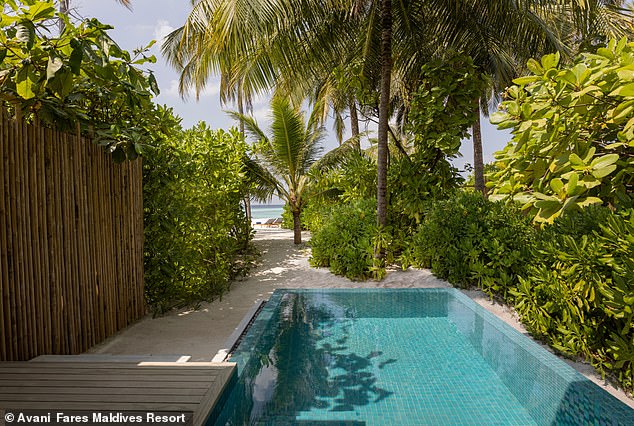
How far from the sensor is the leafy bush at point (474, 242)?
5.19 meters

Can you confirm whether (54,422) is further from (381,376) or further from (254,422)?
(381,376)

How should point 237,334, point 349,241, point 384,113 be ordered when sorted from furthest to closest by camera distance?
point 349,241, point 384,113, point 237,334

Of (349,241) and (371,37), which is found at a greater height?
(371,37)

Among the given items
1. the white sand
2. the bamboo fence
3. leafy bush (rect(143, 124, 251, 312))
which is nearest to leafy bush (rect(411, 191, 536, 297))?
the white sand

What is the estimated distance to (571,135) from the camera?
2.16 meters

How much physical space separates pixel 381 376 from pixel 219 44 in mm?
4791

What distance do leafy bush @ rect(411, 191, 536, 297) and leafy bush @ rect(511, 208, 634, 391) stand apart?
1.37 metres

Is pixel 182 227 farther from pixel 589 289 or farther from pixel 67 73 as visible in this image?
pixel 589 289

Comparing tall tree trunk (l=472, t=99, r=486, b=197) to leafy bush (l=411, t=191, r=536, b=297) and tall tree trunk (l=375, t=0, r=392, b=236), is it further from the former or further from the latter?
tall tree trunk (l=375, t=0, r=392, b=236)

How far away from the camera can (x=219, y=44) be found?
5281 millimetres

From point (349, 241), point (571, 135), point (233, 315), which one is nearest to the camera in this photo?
point (571, 135)

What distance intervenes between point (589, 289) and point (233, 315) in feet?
12.6

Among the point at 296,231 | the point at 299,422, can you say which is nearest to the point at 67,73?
the point at 299,422

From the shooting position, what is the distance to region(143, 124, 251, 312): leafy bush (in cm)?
462
